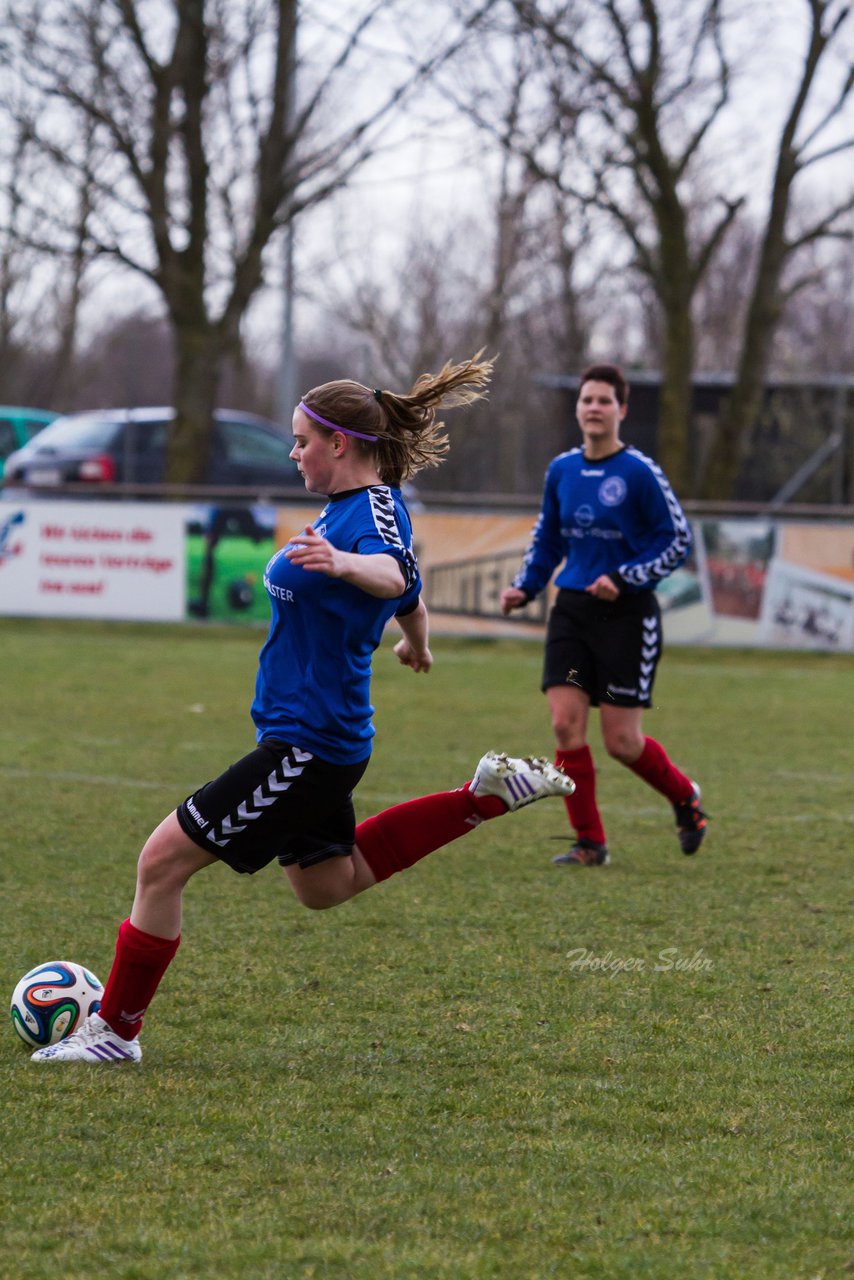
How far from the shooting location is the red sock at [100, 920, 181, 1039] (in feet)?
13.2

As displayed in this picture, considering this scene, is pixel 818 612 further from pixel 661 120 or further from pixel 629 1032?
pixel 629 1032

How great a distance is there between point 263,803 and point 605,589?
9.08 feet

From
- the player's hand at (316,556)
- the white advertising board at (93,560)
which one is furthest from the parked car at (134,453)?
the player's hand at (316,556)

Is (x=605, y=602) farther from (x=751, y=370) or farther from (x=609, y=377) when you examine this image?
(x=751, y=370)

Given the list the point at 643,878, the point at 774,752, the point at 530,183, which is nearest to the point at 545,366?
the point at 530,183

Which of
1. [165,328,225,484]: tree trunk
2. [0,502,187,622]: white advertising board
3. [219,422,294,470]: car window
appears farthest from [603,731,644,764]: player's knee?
[219,422,294,470]: car window

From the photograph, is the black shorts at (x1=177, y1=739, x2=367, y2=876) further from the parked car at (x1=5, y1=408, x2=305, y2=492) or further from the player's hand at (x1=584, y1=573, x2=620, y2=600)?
the parked car at (x1=5, y1=408, x2=305, y2=492)

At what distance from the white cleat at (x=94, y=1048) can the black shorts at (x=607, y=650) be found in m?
2.95

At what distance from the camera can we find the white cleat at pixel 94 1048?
4.05m

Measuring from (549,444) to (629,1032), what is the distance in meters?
21.4

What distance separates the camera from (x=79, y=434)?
64.6ft

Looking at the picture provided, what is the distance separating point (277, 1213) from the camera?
311 centimetres

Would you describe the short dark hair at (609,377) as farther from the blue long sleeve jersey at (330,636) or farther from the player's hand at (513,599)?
the blue long sleeve jersey at (330,636)
